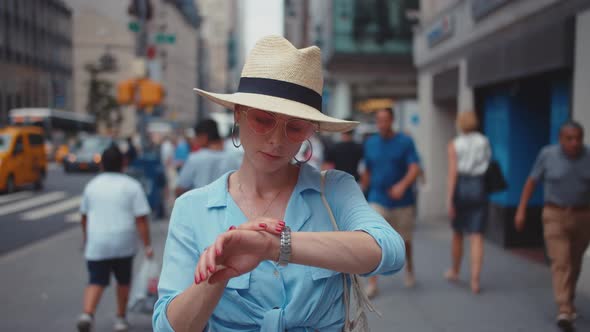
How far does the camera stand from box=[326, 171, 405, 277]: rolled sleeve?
5.57ft

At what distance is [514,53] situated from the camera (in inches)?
340

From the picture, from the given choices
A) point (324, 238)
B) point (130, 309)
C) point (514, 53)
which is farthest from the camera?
point (514, 53)

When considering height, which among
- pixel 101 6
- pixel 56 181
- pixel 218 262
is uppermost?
pixel 101 6

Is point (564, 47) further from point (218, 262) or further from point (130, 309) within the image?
point (218, 262)

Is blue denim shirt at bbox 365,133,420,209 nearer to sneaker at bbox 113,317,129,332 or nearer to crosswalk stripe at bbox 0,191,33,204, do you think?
sneaker at bbox 113,317,129,332

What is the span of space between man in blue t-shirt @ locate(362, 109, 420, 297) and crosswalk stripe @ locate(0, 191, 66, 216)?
26.5 ft

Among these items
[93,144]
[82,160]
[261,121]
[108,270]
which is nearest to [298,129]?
[261,121]

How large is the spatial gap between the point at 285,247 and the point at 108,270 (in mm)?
4097

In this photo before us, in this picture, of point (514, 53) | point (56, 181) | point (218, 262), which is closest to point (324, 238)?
point (218, 262)

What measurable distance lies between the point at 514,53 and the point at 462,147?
2660 millimetres

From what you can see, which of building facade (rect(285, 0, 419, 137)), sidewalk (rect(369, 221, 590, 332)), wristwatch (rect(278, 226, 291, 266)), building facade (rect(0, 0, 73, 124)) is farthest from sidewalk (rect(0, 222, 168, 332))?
building facade (rect(285, 0, 419, 137))

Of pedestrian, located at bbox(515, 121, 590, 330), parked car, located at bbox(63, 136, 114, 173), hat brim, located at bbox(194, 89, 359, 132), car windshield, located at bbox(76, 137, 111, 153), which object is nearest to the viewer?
hat brim, located at bbox(194, 89, 359, 132)

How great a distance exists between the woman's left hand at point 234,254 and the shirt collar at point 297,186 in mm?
393

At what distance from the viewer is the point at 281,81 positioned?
1.82 m
